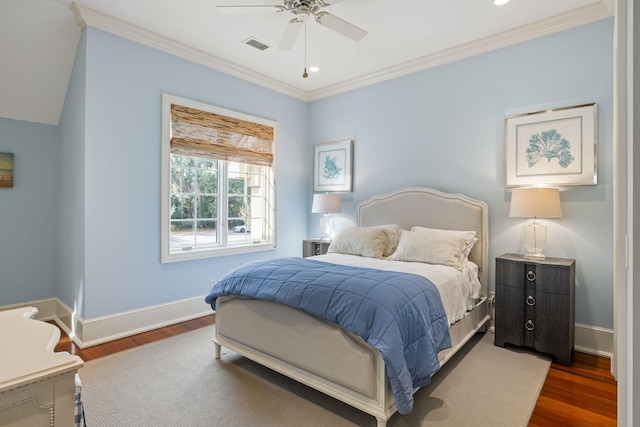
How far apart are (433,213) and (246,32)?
2.69m

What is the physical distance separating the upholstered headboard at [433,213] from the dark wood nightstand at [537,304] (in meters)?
0.42

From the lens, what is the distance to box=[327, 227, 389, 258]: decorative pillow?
3.54 m

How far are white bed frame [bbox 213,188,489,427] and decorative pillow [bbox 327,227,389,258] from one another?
0.71 metres

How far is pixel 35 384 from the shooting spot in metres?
0.93

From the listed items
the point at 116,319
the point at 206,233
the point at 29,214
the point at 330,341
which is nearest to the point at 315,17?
the point at 330,341

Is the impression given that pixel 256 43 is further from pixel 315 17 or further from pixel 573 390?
pixel 573 390

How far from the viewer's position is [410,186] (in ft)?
13.5

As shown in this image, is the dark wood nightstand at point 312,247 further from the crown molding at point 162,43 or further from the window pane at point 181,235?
the crown molding at point 162,43

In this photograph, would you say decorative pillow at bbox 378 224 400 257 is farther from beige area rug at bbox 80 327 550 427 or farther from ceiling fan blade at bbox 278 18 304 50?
ceiling fan blade at bbox 278 18 304 50

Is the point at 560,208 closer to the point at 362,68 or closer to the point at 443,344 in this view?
the point at 443,344

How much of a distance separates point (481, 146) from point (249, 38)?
8.62ft

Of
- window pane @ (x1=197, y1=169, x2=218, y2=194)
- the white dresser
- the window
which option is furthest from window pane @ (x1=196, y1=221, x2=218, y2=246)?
the white dresser

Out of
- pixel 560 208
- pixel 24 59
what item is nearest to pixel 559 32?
pixel 560 208

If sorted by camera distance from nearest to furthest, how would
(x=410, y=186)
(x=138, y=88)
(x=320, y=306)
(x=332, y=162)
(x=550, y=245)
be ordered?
(x=320, y=306)
(x=550, y=245)
(x=138, y=88)
(x=410, y=186)
(x=332, y=162)
